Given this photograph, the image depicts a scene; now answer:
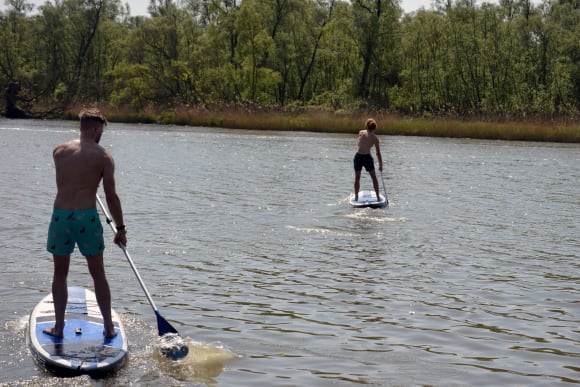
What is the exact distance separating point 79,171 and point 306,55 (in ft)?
248

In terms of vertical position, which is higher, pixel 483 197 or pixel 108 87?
pixel 108 87

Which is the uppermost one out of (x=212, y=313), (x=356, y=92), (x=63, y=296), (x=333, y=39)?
(x=333, y=39)

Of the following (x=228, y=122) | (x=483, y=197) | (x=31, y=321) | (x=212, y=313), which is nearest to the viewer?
(x=31, y=321)

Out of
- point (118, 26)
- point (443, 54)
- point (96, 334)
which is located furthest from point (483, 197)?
point (118, 26)

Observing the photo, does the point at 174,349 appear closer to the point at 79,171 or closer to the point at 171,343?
the point at 171,343

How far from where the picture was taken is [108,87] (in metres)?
83.1

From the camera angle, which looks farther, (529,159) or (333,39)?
(333,39)

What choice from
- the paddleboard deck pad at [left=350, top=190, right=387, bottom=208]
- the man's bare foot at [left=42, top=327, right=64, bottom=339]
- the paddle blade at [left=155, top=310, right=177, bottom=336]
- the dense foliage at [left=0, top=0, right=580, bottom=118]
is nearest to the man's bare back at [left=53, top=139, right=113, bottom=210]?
the man's bare foot at [left=42, top=327, right=64, bottom=339]

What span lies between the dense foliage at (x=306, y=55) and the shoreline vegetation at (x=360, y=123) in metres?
2.49

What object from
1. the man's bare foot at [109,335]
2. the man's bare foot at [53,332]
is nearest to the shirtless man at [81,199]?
the man's bare foot at [53,332]

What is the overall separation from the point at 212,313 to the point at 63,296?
2.23 metres

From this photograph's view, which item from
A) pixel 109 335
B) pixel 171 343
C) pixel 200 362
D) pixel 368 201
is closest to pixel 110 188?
pixel 109 335

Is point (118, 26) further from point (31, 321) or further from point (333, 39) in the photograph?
point (31, 321)

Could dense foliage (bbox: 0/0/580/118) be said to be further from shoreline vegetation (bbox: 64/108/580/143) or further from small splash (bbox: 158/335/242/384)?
small splash (bbox: 158/335/242/384)
